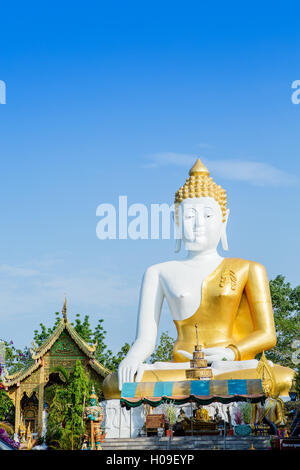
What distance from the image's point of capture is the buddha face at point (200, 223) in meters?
17.4

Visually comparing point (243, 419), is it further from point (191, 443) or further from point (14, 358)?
point (14, 358)

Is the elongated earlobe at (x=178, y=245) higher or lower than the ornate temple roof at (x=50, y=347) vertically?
higher

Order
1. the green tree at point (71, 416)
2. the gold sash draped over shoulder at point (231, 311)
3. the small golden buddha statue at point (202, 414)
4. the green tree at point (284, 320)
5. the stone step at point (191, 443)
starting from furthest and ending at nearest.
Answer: the green tree at point (284, 320) → the green tree at point (71, 416) → the gold sash draped over shoulder at point (231, 311) → the small golden buddha statue at point (202, 414) → the stone step at point (191, 443)

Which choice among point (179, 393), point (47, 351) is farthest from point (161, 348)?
point (179, 393)

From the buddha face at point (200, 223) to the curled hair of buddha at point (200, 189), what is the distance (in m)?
0.13

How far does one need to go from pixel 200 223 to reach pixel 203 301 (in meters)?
1.83

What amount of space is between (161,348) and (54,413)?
689 centimetres

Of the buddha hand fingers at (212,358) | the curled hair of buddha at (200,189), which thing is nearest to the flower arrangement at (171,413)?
the buddha hand fingers at (212,358)

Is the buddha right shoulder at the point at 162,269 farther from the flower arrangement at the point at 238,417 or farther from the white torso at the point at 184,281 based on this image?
the flower arrangement at the point at 238,417

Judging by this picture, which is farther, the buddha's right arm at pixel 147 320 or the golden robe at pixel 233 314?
the golden robe at pixel 233 314

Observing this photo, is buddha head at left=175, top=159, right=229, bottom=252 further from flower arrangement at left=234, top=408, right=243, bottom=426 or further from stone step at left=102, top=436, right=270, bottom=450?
stone step at left=102, top=436, right=270, bottom=450

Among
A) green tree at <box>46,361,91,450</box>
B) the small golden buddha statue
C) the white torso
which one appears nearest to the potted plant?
the small golden buddha statue

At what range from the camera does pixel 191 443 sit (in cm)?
1363
